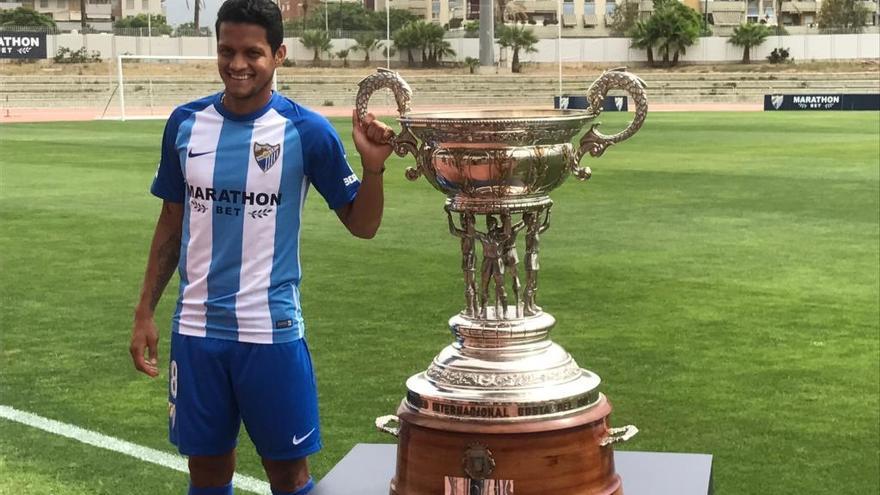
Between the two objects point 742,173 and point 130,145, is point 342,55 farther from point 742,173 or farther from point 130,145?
point 742,173

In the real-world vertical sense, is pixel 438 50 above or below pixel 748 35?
below

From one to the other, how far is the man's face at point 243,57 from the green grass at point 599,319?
195cm

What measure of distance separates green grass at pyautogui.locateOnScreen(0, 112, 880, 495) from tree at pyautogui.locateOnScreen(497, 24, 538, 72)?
174ft

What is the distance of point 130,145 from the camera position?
22.2 m

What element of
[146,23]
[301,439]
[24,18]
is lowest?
[301,439]

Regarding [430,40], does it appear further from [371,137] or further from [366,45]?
[371,137]

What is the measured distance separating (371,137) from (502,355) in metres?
0.43

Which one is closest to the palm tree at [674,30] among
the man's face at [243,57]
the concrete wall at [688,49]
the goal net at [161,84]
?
the concrete wall at [688,49]

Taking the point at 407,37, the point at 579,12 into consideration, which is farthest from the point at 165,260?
the point at 579,12

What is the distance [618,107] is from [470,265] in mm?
39693

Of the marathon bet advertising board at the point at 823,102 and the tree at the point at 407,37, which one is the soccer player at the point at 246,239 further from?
the tree at the point at 407,37

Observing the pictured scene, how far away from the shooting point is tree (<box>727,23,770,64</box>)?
66.3 m

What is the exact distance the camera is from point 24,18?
6575cm

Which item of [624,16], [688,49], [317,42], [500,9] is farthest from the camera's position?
[500,9]
